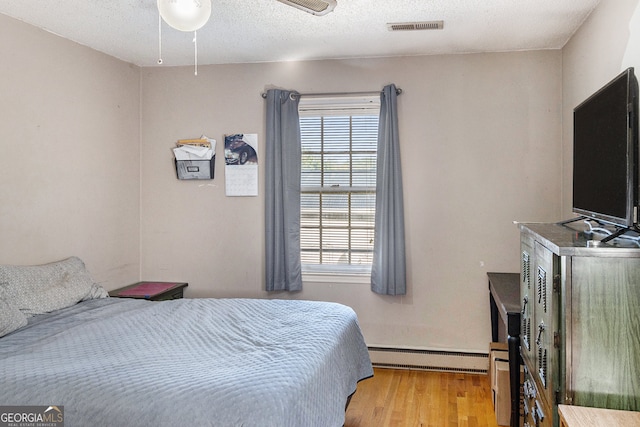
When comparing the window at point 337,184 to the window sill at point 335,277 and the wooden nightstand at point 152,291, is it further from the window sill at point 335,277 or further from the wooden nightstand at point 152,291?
the wooden nightstand at point 152,291

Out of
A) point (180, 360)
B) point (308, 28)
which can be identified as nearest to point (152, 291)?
point (180, 360)

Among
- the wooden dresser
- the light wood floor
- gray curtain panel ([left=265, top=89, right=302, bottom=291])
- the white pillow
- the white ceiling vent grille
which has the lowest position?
the light wood floor

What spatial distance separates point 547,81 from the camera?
371 cm

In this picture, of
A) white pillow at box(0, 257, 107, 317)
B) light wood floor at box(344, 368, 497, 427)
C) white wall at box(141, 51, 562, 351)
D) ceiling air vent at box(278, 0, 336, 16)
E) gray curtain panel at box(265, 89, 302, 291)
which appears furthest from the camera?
gray curtain panel at box(265, 89, 302, 291)

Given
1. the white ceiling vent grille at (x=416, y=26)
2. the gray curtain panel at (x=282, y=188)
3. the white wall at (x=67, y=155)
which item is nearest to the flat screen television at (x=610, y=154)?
the white ceiling vent grille at (x=416, y=26)

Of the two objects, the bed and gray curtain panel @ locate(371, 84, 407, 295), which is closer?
the bed

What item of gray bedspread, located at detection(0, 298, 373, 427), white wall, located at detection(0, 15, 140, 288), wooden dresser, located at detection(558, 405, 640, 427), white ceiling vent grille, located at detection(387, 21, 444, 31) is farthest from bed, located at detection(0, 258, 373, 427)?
white ceiling vent grille, located at detection(387, 21, 444, 31)

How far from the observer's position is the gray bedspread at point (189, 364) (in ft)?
5.63

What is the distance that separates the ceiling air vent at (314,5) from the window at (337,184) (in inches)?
54.5

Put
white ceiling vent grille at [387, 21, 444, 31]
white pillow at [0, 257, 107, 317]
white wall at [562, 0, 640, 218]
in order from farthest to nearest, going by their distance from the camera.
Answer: white ceiling vent grille at [387, 21, 444, 31] < white pillow at [0, 257, 107, 317] < white wall at [562, 0, 640, 218]

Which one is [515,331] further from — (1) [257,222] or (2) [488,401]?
(1) [257,222]

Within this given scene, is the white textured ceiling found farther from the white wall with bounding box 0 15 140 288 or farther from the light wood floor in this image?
the light wood floor

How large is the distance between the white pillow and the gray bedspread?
90mm

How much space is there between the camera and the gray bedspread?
67.5 inches
